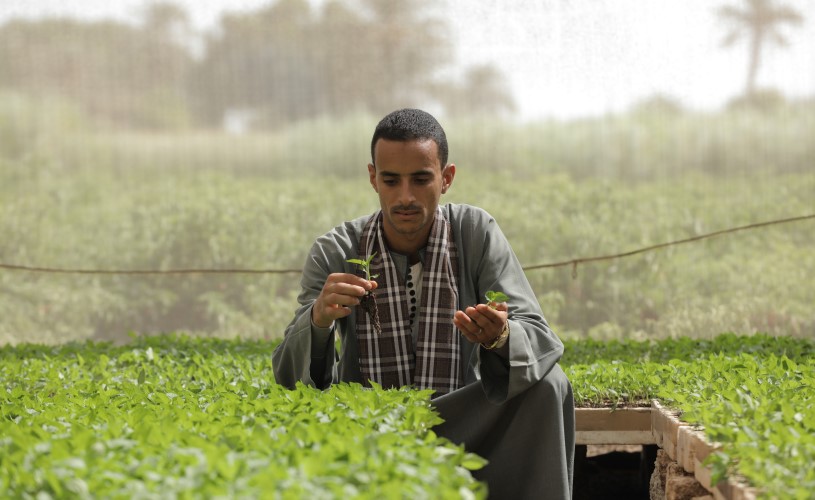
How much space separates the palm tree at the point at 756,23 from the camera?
9195 mm

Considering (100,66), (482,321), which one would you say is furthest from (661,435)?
(100,66)

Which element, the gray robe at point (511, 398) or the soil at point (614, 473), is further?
the soil at point (614, 473)

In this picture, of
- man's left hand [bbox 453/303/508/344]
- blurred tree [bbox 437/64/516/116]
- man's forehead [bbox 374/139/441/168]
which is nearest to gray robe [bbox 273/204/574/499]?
man's left hand [bbox 453/303/508/344]

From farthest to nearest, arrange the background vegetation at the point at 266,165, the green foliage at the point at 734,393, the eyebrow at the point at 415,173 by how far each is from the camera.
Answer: the background vegetation at the point at 266,165
the eyebrow at the point at 415,173
the green foliage at the point at 734,393

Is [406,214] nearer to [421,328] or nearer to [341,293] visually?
[421,328]

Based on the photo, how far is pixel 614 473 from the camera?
619cm

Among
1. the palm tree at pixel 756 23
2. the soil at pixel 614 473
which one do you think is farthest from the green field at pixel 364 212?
the soil at pixel 614 473

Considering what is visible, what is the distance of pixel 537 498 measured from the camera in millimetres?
3574

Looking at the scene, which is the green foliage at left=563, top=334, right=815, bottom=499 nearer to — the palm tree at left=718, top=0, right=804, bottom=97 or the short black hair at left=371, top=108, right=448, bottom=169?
the short black hair at left=371, top=108, right=448, bottom=169

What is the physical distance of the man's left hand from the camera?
3.23 metres

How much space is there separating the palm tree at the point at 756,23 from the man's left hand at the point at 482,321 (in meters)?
6.96

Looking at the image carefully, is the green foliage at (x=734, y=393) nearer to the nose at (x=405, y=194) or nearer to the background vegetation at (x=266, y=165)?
the nose at (x=405, y=194)

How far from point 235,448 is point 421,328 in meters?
1.65

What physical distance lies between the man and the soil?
4.29 ft
